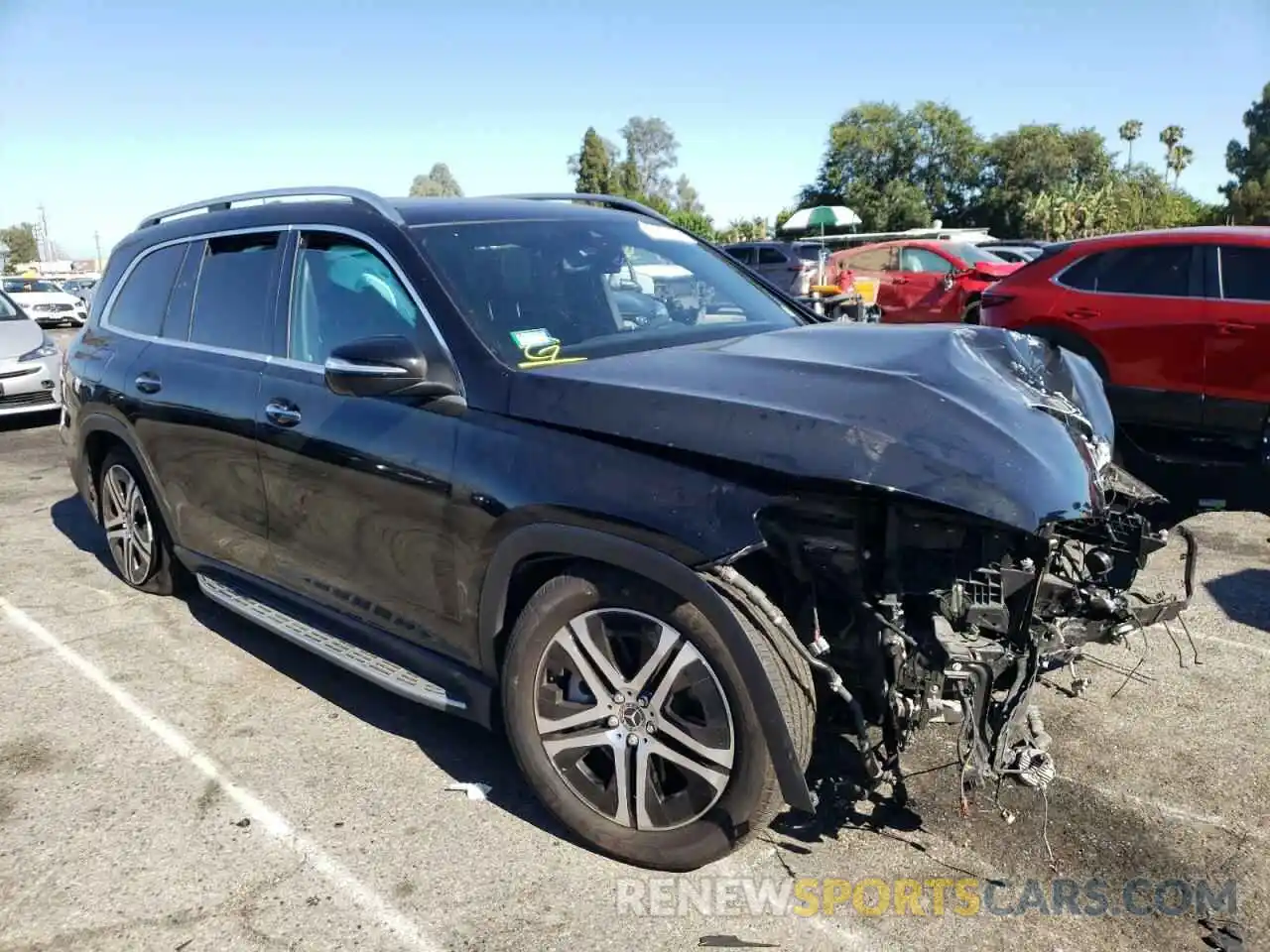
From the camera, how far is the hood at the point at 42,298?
26.7 metres

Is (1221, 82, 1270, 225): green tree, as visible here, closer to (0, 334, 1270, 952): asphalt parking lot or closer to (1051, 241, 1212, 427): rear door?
(1051, 241, 1212, 427): rear door

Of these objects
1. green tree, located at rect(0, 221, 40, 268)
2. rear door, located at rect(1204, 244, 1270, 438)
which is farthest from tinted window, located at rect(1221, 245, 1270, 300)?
green tree, located at rect(0, 221, 40, 268)

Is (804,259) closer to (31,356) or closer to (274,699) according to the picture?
(31,356)

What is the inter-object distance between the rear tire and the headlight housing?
6.29m

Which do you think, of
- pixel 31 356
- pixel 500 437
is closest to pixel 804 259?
pixel 31 356

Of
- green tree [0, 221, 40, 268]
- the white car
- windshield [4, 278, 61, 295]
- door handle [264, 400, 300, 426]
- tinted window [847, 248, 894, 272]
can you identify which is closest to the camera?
door handle [264, 400, 300, 426]

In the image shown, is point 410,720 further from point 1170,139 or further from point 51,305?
point 1170,139

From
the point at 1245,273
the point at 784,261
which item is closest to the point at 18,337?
the point at 1245,273

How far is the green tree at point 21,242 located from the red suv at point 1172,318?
128m

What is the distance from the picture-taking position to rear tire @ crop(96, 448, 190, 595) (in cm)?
488

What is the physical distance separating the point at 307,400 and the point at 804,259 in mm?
19240

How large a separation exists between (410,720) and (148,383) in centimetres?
206

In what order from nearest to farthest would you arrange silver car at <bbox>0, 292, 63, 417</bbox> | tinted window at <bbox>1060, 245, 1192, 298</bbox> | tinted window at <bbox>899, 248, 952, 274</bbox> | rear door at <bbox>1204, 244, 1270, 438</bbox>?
rear door at <bbox>1204, 244, 1270, 438</bbox>, tinted window at <bbox>1060, 245, 1192, 298</bbox>, silver car at <bbox>0, 292, 63, 417</bbox>, tinted window at <bbox>899, 248, 952, 274</bbox>

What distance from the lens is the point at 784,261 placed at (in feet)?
70.2
